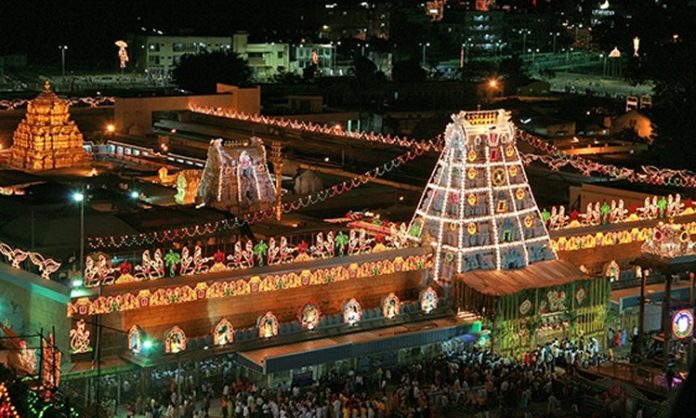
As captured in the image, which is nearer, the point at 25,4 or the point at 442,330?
the point at 442,330

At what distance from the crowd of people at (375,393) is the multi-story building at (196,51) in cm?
7015

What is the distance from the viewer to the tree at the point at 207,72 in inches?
3228

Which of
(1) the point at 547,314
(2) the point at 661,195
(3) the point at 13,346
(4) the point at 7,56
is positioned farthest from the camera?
(4) the point at 7,56

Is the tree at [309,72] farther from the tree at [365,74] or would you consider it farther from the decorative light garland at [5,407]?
the decorative light garland at [5,407]

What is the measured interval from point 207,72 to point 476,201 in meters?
54.9

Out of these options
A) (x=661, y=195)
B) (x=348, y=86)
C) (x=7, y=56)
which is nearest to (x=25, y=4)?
(x=7, y=56)

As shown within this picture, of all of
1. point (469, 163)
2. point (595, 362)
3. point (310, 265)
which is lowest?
point (595, 362)

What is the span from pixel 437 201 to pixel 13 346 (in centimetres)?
1102

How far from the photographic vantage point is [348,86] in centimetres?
8675

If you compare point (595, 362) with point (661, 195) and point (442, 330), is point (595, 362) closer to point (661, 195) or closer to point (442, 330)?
point (442, 330)

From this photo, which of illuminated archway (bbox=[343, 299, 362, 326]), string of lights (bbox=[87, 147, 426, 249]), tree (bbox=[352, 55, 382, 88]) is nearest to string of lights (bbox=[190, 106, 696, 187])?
string of lights (bbox=[87, 147, 426, 249])

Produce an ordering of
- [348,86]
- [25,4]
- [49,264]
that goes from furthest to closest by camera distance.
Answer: [25,4]
[348,86]
[49,264]

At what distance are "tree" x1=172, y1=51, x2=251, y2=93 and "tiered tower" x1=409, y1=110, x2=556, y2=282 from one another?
52.5 metres

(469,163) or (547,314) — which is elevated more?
(469,163)
